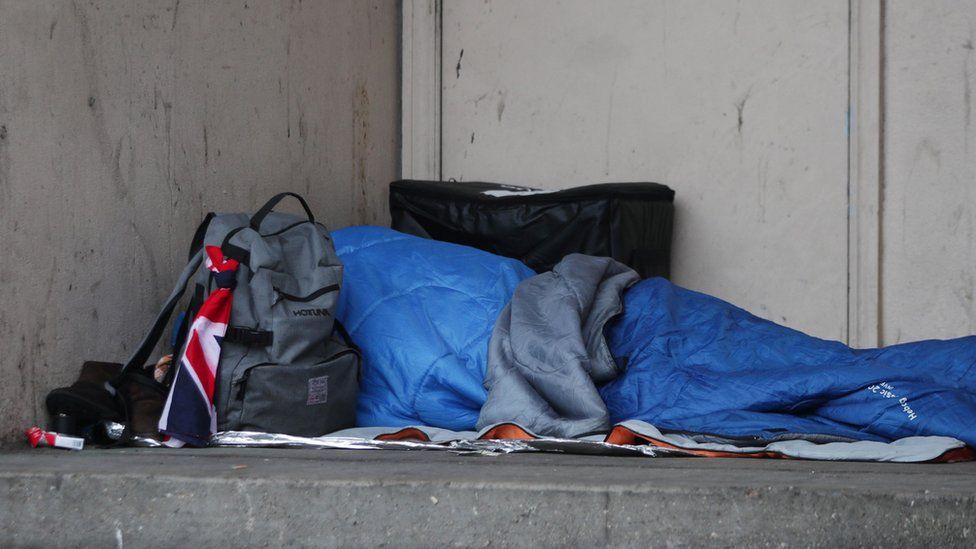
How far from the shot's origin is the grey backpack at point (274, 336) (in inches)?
86.7

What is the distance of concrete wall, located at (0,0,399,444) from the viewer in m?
2.12

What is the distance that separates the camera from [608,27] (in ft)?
11.3

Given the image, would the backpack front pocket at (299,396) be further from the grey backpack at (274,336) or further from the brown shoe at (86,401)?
the brown shoe at (86,401)

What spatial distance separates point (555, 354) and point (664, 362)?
0.23 meters

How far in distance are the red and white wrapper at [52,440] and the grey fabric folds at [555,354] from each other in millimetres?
738

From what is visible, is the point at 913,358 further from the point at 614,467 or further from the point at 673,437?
the point at 614,467

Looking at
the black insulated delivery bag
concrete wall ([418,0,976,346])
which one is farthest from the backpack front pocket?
concrete wall ([418,0,976,346])

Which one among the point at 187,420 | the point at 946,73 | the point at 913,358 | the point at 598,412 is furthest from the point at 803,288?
the point at 187,420

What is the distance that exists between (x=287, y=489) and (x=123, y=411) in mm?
649

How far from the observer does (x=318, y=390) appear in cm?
229

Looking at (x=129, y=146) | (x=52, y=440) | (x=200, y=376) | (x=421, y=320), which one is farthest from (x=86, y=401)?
(x=421, y=320)

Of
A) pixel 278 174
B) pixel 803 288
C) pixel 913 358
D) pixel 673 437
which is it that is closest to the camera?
pixel 673 437

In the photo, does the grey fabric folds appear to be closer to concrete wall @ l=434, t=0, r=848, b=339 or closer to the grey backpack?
the grey backpack

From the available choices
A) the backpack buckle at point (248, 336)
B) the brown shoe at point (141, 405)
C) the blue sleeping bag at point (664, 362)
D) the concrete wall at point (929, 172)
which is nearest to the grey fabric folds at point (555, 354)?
the blue sleeping bag at point (664, 362)
